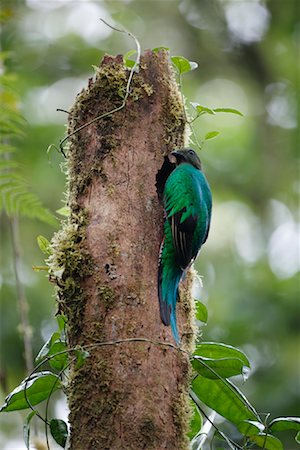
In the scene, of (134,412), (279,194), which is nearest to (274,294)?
(279,194)

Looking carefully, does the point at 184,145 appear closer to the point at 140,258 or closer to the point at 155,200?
the point at 155,200

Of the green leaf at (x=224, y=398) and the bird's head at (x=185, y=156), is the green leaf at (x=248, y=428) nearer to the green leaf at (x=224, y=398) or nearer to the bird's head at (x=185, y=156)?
the green leaf at (x=224, y=398)

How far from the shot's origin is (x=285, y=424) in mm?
2543

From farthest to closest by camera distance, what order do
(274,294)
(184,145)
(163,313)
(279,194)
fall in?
1. (279,194)
2. (274,294)
3. (184,145)
4. (163,313)

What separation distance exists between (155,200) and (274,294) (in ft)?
14.2

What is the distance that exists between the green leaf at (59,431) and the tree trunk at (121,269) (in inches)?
2.7

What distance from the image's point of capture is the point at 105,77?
2832 millimetres

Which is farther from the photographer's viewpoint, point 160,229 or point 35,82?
point 35,82

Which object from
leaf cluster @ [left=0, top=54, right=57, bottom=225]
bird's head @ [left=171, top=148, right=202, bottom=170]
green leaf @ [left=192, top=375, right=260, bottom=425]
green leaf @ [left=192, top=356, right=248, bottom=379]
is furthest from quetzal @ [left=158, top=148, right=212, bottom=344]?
leaf cluster @ [left=0, top=54, right=57, bottom=225]

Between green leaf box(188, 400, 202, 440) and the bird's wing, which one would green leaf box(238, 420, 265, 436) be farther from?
the bird's wing

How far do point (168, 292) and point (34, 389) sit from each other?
0.52 metres

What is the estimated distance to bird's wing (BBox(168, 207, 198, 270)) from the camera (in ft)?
8.59

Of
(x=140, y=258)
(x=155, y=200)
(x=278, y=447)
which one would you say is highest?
(x=155, y=200)

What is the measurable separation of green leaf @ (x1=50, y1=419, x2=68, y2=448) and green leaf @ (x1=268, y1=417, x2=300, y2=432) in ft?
2.05
